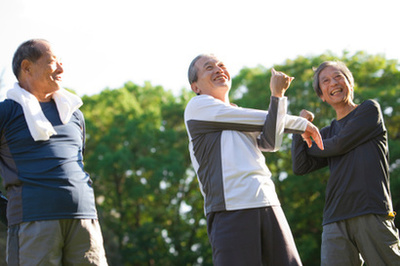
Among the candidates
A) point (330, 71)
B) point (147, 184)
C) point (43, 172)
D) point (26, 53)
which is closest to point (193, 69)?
point (26, 53)

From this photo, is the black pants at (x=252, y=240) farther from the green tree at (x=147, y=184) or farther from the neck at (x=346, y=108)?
the green tree at (x=147, y=184)

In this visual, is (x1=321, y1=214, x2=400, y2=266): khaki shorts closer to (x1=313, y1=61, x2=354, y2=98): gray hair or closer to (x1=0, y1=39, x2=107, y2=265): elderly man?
(x1=313, y1=61, x2=354, y2=98): gray hair

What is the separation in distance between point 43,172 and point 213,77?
137 cm

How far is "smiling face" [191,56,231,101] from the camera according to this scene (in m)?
3.38

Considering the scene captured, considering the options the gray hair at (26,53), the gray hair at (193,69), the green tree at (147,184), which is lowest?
the green tree at (147,184)

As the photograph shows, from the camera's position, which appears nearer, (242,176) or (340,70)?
(242,176)

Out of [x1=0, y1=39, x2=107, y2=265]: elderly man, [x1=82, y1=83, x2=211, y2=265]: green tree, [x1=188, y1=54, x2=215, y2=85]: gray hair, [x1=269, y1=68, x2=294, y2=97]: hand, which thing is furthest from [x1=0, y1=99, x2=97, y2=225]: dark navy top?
[x1=82, y1=83, x2=211, y2=265]: green tree

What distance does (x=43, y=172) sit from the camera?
9.43 ft

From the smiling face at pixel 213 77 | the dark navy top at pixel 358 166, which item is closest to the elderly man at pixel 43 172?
the smiling face at pixel 213 77

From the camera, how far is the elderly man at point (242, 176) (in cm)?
286

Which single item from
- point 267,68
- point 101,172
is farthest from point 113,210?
point 267,68

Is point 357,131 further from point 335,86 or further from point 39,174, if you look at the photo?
point 39,174

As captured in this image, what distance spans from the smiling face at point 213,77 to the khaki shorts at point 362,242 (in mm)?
1462

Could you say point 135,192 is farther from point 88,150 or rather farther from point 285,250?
point 285,250
